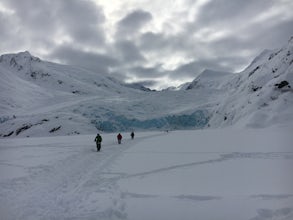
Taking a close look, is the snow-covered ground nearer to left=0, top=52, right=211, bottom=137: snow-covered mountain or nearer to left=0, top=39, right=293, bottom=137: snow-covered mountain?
left=0, top=39, right=293, bottom=137: snow-covered mountain

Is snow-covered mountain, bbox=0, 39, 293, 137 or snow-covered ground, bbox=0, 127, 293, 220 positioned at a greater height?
snow-covered mountain, bbox=0, 39, 293, 137

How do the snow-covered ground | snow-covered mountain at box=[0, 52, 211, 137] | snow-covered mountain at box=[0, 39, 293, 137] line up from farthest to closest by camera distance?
snow-covered mountain at box=[0, 52, 211, 137]
snow-covered mountain at box=[0, 39, 293, 137]
the snow-covered ground

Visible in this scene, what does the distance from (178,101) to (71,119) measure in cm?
4001

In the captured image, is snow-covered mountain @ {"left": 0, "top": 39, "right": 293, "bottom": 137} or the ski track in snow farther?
snow-covered mountain @ {"left": 0, "top": 39, "right": 293, "bottom": 137}

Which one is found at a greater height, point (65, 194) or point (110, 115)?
point (110, 115)

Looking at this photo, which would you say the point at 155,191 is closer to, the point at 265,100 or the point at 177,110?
the point at 265,100

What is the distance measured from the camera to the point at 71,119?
7981 cm

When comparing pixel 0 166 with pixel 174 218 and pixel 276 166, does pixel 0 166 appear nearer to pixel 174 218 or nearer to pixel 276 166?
pixel 174 218

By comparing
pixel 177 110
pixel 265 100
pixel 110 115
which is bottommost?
pixel 110 115

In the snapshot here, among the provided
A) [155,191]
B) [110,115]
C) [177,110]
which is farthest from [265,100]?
[155,191]

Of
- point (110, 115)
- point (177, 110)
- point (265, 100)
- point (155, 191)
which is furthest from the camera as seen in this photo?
point (177, 110)

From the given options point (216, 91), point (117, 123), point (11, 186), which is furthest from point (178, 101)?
point (11, 186)

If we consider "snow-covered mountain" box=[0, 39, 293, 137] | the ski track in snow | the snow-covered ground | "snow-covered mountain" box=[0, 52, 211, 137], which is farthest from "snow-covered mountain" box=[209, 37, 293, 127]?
the ski track in snow

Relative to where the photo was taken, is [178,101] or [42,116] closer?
[42,116]
